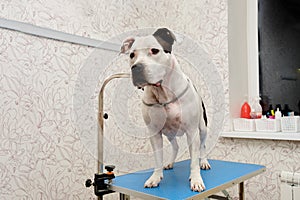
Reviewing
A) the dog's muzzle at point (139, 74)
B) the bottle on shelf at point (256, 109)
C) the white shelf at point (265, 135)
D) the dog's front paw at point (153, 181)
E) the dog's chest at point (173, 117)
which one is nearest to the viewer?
the dog's muzzle at point (139, 74)

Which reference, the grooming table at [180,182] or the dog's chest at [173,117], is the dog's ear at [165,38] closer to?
the dog's chest at [173,117]

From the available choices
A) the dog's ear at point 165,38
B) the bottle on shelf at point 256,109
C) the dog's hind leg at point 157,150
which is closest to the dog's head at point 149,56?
the dog's ear at point 165,38

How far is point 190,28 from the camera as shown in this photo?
188 cm

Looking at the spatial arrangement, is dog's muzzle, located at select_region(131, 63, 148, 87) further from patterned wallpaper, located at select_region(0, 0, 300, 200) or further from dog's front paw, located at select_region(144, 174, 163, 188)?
dog's front paw, located at select_region(144, 174, 163, 188)

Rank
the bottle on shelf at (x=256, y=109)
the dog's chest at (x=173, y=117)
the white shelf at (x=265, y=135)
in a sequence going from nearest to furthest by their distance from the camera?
the dog's chest at (x=173, y=117)
the white shelf at (x=265, y=135)
the bottle on shelf at (x=256, y=109)

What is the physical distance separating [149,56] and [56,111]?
86cm

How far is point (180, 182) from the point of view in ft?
2.94

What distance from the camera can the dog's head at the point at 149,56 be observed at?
612 mm

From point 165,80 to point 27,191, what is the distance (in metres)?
0.92

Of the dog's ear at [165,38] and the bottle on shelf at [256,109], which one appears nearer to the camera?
the dog's ear at [165,38]

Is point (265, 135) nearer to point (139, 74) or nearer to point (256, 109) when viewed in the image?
point (256, 109)

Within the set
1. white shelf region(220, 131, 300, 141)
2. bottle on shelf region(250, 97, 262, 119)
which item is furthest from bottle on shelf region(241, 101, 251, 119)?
white shelf region(220, 131, 300, 141)

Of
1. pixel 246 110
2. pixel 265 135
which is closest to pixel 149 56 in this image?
pixel 265 135

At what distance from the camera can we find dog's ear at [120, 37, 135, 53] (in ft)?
2.17
